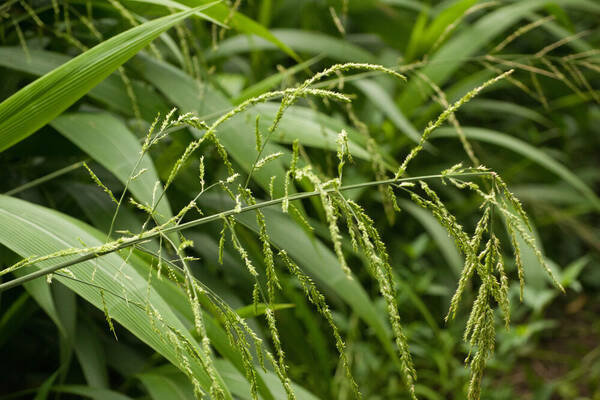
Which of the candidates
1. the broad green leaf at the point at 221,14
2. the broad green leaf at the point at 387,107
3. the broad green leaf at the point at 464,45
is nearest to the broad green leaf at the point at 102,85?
the broad green leaf at the point at 221,14

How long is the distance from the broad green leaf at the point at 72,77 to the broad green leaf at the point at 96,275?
3.0 inches

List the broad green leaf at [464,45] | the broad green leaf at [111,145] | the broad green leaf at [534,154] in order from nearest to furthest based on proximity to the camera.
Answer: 1. the broad green leaf at [111,145]
2. the broad green leaf at [534,154]
3. the broad green leaf at [464,45]

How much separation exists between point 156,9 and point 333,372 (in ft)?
2.91

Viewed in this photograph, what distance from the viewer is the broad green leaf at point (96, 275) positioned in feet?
1.29

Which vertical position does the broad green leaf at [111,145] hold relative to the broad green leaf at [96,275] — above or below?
above

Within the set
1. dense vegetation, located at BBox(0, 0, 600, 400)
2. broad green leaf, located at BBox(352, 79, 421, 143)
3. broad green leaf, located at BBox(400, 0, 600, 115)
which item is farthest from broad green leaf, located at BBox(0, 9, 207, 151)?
broad green leaf, located at BBox(400, 0, 600, 115)

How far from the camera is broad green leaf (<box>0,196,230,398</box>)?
39cm

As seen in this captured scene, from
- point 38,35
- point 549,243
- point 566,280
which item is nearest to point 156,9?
point 38,35

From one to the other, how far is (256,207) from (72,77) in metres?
0.25

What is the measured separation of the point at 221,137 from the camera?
67 centimetres

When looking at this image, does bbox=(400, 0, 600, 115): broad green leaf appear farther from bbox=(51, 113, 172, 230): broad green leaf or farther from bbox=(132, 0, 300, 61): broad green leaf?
bbox=(51, 113, 172, 230): broad green leaf

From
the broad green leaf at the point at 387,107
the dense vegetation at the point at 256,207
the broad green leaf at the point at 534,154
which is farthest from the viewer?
the broad green leaf at the point at 534,154

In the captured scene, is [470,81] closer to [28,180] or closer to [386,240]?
[386,240]

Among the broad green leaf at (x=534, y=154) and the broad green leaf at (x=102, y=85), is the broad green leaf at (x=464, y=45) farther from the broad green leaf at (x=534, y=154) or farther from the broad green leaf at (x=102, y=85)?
the broad green leaf at (x=102, y=85)
